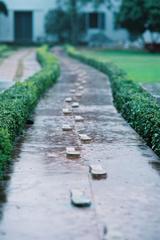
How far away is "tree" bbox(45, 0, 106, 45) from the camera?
43562 millimetres

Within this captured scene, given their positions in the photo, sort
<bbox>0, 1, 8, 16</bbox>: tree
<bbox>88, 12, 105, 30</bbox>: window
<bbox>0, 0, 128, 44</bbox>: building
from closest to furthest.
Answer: <bbox>0, 1, 8, 16</bbox>: tree, <bbox>0, 0, 128, 44</bbox>: building, <bbox>88, 12, 105, 30</bbox>: window

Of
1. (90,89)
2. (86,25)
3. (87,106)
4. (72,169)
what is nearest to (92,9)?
(86,25)

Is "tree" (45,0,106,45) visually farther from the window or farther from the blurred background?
the window

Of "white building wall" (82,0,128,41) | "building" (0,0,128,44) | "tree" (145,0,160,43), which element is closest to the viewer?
"tree" (145,0,160,43)

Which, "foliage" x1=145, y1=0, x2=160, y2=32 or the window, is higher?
"foliage" x1=145, y1=0, x2=160, y2=32

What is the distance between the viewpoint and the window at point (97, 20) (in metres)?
47.3

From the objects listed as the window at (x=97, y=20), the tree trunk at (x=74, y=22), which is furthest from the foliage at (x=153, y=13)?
the window at (x=97, y=20)

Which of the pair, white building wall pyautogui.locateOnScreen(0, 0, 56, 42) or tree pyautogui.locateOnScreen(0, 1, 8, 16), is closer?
tree pyautogui.locateOnScreen(0, 1, 8, 16)

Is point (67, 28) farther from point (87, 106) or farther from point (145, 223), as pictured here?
point (145, 223)

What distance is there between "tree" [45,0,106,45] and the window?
1258mm

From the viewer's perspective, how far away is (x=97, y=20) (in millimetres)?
47312

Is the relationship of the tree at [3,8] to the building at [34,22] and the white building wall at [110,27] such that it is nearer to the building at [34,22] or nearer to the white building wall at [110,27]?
the building at [34,22]

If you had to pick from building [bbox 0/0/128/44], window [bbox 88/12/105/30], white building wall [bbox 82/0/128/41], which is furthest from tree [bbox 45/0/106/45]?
→ building [bbox 0/0/128/44]

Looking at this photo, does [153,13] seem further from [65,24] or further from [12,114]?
[12,114]
